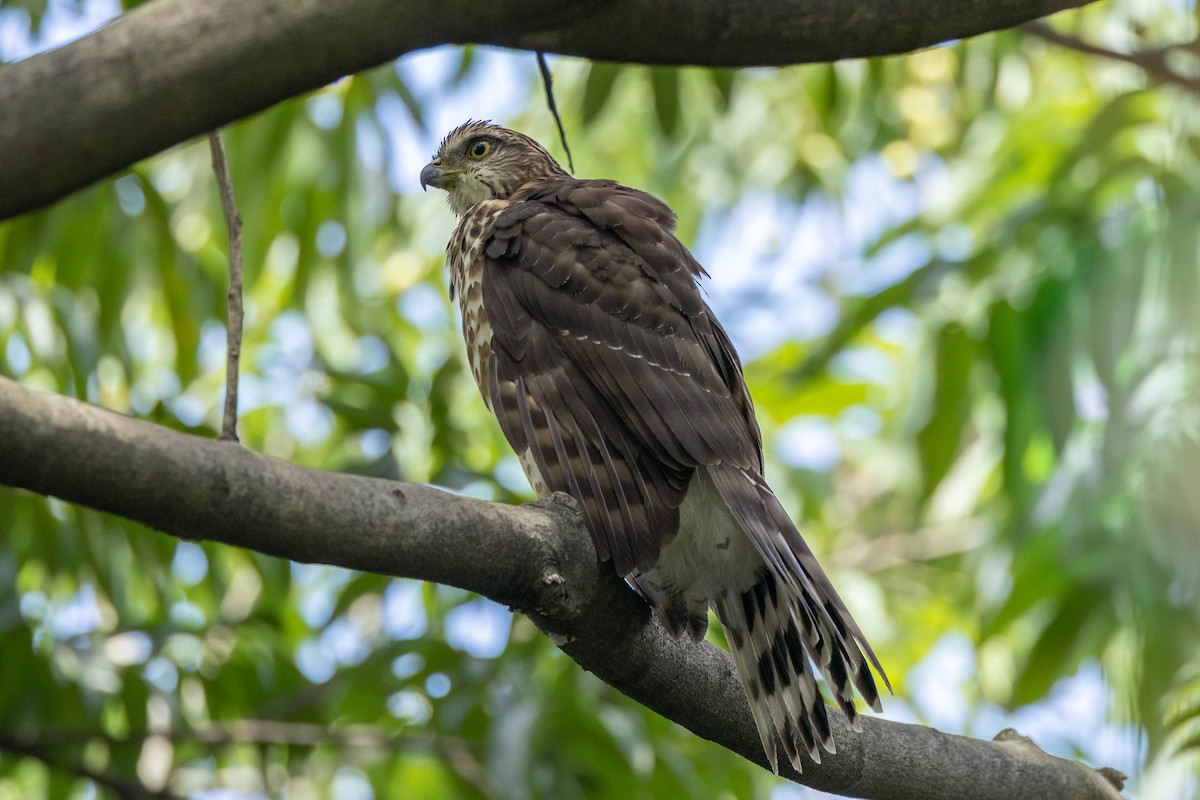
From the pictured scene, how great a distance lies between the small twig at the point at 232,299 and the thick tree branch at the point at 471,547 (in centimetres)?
24

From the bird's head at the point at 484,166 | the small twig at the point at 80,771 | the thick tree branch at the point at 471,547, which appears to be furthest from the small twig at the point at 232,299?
the small twig at the point at 80,771

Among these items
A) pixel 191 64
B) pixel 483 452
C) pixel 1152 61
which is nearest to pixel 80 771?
pixel 483 452

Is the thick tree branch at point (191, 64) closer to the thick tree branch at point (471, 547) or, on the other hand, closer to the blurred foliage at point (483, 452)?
the thick tree branch at point (471, 547)

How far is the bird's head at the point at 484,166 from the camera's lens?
4980 millimetres

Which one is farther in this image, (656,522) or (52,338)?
(52,338)

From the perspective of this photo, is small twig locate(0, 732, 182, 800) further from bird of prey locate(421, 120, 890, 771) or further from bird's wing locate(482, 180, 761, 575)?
bird's wing locate(482, 180, 761, 575)

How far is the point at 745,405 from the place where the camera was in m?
3.62

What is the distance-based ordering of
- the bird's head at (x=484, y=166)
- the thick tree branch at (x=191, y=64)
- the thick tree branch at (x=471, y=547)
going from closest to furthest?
the thick tree branch at (x=191, y=64) → the thick tree branch at (x=471, y=547) → the bird's head at (x=484, y=166)

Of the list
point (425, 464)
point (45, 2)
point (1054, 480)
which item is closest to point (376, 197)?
point (425, 464)

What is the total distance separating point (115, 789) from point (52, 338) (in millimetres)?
1622

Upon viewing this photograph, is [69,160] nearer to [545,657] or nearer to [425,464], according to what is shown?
[545,657]

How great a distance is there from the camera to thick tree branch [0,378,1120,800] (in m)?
1.71

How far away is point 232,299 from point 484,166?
8.87 ft

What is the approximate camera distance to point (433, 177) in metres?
5.06
